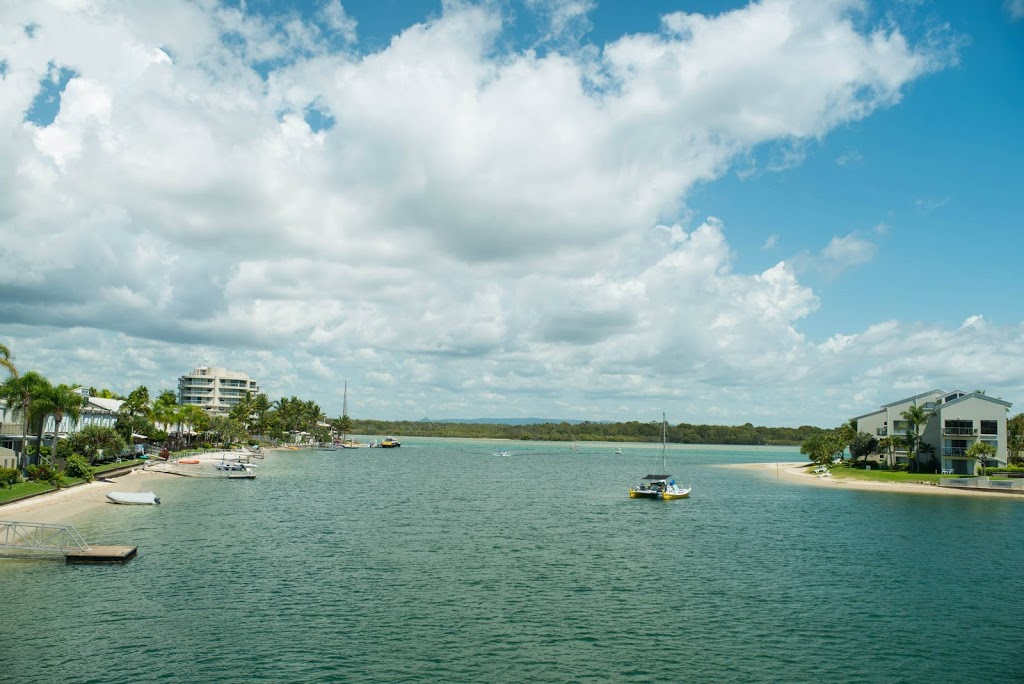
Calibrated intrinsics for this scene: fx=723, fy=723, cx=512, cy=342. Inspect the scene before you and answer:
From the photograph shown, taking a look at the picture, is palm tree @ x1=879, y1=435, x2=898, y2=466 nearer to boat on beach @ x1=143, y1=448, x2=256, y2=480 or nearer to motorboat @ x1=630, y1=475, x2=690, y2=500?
motorboat @ x1=630, y1=475, x2=690, y2=500

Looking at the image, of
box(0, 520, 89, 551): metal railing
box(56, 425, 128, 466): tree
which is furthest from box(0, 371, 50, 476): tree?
box(0, 520, 89, 551): metal railing

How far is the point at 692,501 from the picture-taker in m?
95.1

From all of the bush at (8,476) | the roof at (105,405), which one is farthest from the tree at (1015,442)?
the roof at (105,405)

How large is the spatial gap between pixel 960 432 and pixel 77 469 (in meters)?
127

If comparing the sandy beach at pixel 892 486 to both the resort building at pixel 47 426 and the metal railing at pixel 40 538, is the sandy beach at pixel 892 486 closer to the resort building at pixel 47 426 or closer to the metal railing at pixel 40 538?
the metal railing at pixel 40 538

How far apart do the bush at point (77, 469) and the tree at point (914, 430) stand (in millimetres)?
124918

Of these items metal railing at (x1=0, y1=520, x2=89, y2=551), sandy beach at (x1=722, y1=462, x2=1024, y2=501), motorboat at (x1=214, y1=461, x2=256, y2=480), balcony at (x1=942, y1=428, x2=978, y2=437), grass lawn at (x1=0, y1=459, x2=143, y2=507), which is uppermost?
balcony at (x1=942, y1=428, x2=978, y2=437)

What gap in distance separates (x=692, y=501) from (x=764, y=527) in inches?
982

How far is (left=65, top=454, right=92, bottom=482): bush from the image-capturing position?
277 feet

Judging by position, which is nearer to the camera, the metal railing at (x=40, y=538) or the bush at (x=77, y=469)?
the metal railing at (x=40, y=538)

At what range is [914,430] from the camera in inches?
5251

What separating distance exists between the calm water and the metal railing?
7.83 feet

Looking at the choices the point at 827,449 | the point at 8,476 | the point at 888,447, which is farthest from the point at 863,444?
the point at 8,476

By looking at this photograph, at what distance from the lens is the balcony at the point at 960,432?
116 m
